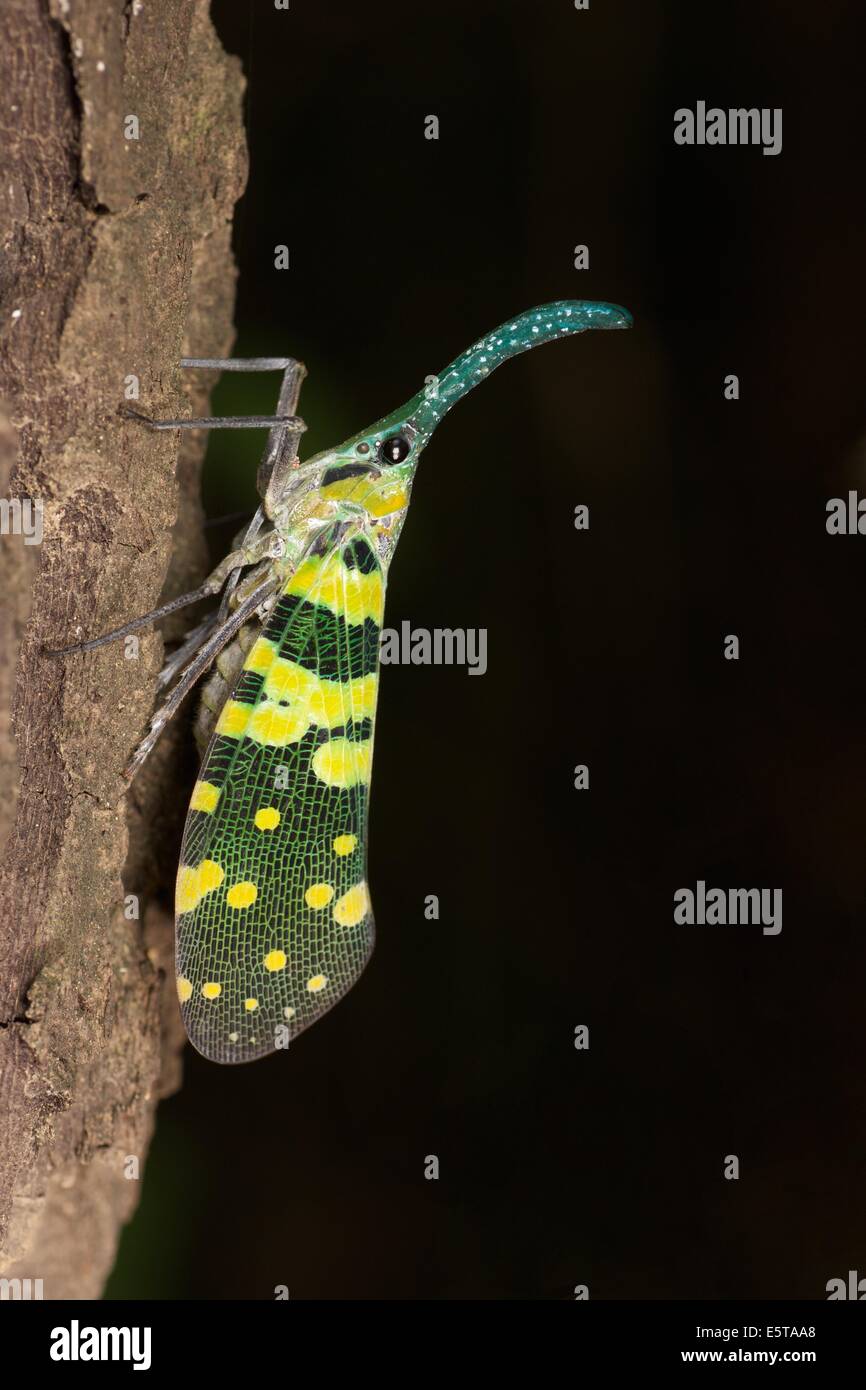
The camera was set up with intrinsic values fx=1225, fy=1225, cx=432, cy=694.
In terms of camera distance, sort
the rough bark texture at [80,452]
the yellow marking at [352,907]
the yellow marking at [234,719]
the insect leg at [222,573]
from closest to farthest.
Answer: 1. the rough bark texture at [80,452]
2. the insect leg at [222,573]
3. the yellow marking at [234,719]
4. the yellow marking at [352,907]

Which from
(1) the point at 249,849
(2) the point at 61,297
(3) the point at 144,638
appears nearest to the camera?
(2) the point at 61,297

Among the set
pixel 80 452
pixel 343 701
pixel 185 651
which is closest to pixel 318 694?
pixel 343 701

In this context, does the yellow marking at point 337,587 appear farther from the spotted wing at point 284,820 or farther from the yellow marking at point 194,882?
the yellow marking at point 194,882

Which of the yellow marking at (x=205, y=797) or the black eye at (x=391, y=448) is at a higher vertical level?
the black eye at (x=391, y=448)

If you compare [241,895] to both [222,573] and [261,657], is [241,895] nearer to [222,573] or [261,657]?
[261,657]

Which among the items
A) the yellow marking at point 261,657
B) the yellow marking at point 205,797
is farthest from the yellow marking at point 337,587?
the yellow marking at point 205,797

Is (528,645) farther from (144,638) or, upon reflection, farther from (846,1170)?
(846,1170)

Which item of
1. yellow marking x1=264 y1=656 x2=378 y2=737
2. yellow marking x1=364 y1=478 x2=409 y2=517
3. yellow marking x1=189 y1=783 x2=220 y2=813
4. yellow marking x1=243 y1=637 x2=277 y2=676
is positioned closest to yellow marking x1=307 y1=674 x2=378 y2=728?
yellow marking x1=264 y1=656 x2=378 y2=737

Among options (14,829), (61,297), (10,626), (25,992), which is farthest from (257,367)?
(25,992)
